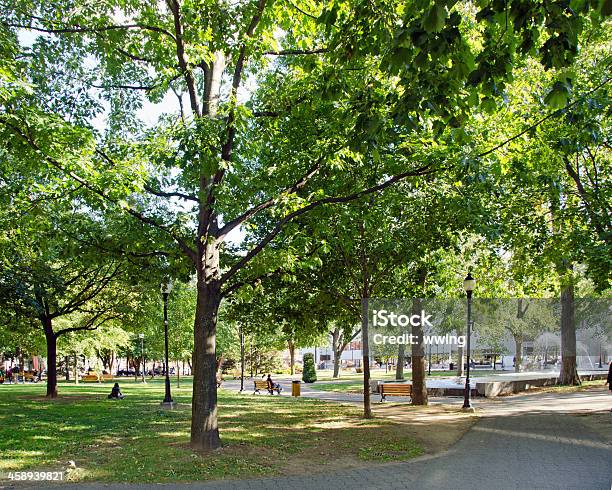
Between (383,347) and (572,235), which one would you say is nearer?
(572,235)

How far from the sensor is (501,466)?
30.8 feet

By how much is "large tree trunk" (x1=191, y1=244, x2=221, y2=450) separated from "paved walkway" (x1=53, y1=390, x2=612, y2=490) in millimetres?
2115

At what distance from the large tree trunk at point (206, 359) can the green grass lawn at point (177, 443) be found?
0.38 meters

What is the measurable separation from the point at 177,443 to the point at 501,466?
6.15 metres

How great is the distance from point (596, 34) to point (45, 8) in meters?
13.7

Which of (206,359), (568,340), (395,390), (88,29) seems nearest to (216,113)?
(88,29)

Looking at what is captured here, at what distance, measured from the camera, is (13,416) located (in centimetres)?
1534

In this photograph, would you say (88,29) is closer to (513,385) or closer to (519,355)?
(513,385)

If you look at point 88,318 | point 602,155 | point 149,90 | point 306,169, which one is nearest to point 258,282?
point 306,169

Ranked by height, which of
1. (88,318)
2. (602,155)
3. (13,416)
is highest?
(602,155)

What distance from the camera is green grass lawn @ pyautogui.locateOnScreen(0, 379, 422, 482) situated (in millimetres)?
8922

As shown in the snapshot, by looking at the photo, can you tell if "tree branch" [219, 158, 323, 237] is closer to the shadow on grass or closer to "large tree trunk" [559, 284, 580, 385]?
the shadow on grass

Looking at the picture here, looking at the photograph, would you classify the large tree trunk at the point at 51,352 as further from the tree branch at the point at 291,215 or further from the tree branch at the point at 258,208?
the tree branch at the point at 291,215

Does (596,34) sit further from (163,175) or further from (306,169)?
(163,175)
